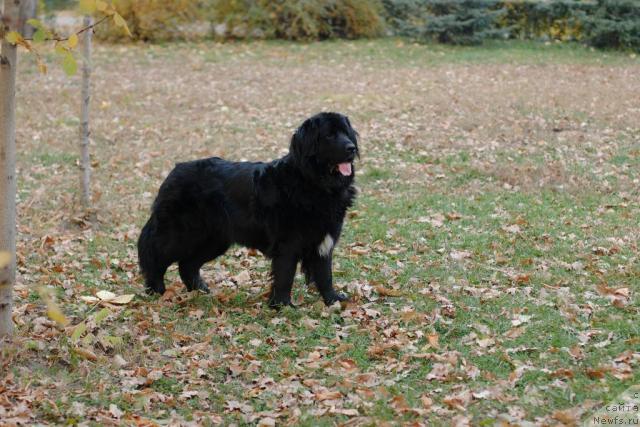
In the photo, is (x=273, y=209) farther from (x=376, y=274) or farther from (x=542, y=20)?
(x=542, y=20)

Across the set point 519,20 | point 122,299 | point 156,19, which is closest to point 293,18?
point 156,19

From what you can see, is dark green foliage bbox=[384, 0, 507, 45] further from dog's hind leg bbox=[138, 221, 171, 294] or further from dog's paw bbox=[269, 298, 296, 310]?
dog's paw bbox=[269, 298, 296, 310]

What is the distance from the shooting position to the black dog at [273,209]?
21.2 ft

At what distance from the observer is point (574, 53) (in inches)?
810

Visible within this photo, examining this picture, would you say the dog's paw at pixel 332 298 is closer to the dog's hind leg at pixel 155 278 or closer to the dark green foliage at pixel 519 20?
the dog's hind leg at pixel 155 278

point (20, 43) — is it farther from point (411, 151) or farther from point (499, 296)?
point (411, 151)

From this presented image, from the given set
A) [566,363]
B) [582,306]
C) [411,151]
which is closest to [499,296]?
[582,306]

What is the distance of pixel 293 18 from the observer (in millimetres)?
23078

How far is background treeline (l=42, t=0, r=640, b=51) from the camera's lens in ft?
71.9

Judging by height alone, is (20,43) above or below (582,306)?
above

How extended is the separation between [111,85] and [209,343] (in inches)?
490

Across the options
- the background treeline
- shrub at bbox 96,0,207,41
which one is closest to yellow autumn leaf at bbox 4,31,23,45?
the background treeline

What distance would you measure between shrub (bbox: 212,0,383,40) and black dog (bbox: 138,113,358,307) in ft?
55.4

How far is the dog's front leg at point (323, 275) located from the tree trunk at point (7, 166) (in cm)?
244
